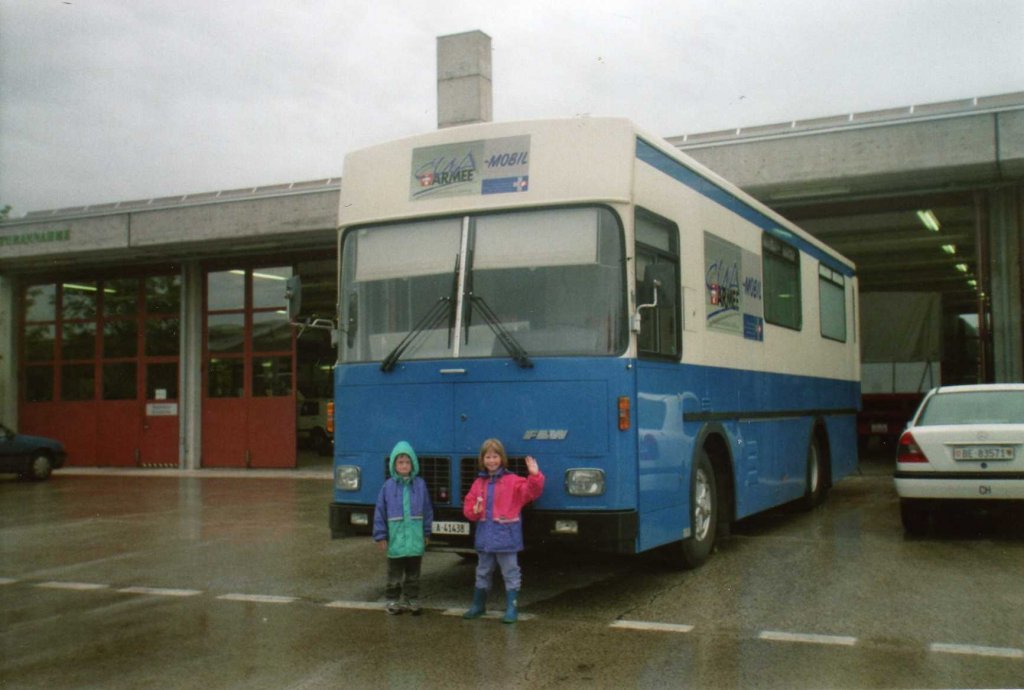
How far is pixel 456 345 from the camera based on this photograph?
7863 millimetres

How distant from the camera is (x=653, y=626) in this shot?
23.2 ft

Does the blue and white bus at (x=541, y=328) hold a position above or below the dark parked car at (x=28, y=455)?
above

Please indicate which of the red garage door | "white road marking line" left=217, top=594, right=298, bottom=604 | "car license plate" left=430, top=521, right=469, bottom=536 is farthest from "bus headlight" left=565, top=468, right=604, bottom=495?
the red garage door

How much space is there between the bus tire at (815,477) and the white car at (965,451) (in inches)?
84.6

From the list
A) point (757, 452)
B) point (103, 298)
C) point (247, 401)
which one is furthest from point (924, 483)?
point (103, 298)

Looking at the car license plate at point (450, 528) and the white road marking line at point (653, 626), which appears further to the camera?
the car license plate at point (450, 528)

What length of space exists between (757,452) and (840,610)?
10.8ft

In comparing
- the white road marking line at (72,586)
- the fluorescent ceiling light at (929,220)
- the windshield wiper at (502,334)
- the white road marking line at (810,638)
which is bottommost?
the white road marking line at (72,586)

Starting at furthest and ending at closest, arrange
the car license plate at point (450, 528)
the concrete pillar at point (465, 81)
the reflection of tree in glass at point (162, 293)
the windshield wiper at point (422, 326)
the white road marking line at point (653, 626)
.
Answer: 1. the reflection of tree in glass at point (162, 293)
2. the concrete pillar at point (465, 81)
3. the windshield wiper at point (422, 326)
4. the car license plate at point (450, 528)
5. the white road marking line at point (653, 626)

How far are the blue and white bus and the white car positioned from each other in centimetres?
242

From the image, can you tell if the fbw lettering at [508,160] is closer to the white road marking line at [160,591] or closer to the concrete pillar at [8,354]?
the white road marking line at [160,591]

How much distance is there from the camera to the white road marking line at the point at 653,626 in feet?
22.8

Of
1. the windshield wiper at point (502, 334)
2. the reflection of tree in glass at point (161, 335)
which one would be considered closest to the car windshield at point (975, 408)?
the windshield wiper at point (502, 334)

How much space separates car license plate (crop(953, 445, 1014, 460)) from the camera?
32.7 feet
